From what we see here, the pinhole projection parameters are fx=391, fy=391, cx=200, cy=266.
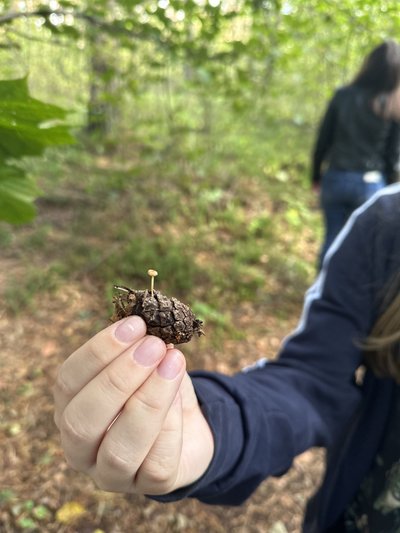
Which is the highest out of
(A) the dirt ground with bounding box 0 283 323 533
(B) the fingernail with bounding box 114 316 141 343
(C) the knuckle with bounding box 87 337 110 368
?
(B) the fingernail with bounding box 114 316 141 343

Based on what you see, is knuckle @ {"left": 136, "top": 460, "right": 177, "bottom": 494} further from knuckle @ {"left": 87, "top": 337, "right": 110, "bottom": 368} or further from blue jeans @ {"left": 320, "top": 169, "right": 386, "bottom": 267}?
blue jeans @ {"left": 320, "top": 169, "right": 386, "bottom": 267}

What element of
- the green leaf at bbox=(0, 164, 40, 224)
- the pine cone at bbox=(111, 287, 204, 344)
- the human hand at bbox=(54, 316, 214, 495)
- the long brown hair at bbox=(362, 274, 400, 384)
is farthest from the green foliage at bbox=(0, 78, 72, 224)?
the long brown hair at bbox=(362, 274, 400, 384)

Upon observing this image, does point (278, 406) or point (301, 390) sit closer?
point (278, 406)

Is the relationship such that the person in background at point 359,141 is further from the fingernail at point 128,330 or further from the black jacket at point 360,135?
the fingernail at point 128,330

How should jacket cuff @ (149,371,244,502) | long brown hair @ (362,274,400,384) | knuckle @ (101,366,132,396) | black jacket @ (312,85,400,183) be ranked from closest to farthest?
knuckle @ (101,366,132,396)
jacket cuff @ (149,371,244,502)
long brown hair @ (362,274,400,384)
black jacket @ (312,85,400,183)

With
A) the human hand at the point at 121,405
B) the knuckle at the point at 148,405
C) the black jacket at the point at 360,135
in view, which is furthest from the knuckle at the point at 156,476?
the black jacket at the point at 360,135

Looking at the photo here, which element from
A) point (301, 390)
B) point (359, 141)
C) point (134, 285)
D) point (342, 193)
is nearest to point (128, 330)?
point (301, 390)

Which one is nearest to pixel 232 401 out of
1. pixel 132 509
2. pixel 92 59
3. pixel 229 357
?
pixel 132 509

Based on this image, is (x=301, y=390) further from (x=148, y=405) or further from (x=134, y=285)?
(x=134, y=285)
